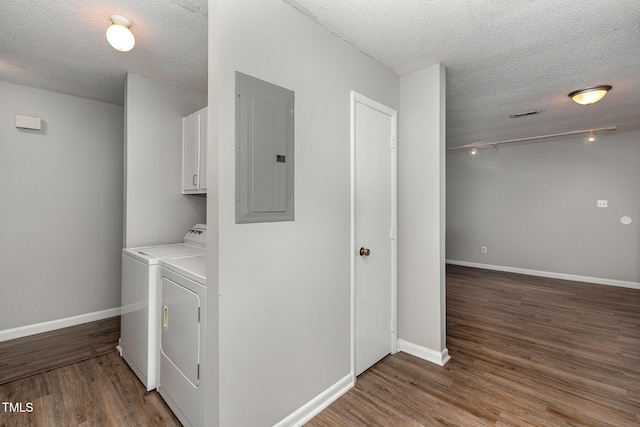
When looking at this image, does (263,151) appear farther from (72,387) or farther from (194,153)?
(72,387)

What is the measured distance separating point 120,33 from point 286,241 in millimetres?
1706

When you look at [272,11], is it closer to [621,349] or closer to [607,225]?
[621,349]

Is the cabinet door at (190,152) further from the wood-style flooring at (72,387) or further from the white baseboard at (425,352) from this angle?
the white baseboard at (425,352)

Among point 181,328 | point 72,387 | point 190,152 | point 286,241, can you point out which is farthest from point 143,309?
point 190,152

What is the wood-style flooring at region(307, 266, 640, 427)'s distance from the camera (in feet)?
6.12

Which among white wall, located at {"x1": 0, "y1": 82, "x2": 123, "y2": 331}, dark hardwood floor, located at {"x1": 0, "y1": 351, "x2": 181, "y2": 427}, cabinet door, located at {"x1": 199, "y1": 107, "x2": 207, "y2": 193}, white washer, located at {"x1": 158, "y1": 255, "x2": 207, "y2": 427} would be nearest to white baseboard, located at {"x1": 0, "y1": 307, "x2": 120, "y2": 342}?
white wall, located at {"x1": 0, "y1": 82, "x2": 123, "y2": 331}

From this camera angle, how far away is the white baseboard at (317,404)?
1.77 meters

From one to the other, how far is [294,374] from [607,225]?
5.79 meters

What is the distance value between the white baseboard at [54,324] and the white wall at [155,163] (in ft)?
4.44

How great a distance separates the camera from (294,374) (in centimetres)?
180

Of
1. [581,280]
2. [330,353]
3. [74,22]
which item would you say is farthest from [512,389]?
[581,280]

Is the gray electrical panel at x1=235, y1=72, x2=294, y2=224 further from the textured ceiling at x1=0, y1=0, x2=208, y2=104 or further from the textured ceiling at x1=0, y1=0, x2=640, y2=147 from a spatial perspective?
the textured ceiling at x1=0, y1=0, x2=208, y2=104

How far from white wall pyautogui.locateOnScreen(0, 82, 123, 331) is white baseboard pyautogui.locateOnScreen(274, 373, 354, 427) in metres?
2.84

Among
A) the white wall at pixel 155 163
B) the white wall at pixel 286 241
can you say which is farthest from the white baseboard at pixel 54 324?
the white wall at pixel 286 241
